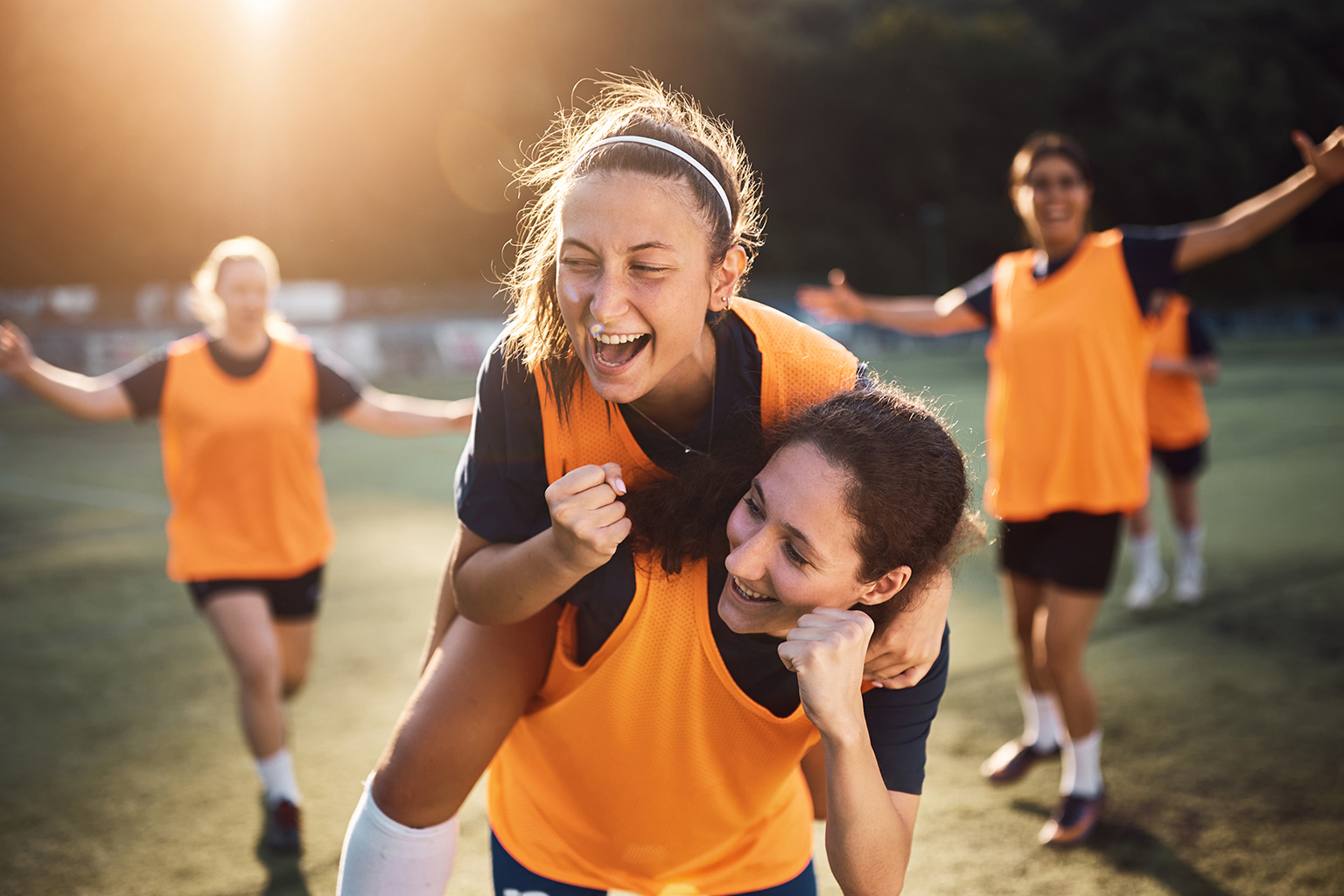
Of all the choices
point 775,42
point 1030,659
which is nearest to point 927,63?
point 775,42

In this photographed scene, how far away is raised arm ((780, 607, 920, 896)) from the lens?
1.65 metres

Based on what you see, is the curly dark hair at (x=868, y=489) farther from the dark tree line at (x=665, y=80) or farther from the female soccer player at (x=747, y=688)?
the dark tree line at (x=665, y=80)

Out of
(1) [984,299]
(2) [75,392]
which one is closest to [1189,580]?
(1) [984,299]

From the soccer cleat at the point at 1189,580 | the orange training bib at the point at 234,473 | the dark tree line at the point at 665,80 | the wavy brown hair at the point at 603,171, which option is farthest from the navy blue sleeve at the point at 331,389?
the dark tree line at the point at 665,80

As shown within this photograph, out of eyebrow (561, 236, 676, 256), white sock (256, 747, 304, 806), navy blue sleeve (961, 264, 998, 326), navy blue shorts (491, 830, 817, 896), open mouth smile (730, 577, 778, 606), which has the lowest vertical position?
white sock (256, 747, 304, 806)

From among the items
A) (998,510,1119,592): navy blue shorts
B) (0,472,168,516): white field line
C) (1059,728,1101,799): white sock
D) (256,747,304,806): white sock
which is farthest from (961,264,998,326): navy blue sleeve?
(0,472,168,516): white field line

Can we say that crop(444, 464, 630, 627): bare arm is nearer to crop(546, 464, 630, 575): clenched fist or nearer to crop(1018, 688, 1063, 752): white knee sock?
crop(546, 464, 630, 575): clenched fist

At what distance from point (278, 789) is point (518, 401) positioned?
272 centimetres

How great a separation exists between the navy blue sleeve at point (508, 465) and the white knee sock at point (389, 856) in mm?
611

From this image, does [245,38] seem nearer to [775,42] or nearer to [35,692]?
[775,42]

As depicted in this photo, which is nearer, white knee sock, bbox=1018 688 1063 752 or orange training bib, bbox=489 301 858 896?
orange training bib, bbox=489 301 858 896

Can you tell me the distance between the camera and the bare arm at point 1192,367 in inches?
279

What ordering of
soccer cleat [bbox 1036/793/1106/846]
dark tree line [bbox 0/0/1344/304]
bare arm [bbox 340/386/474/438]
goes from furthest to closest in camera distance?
dark tree line [bbox 0/0/1344/304] → bare arm [bbox 340/386/474/438] → soccer cleat [bbox 1036/793/1106/846]

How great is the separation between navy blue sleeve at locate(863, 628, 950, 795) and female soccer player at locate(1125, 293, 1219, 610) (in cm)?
531
